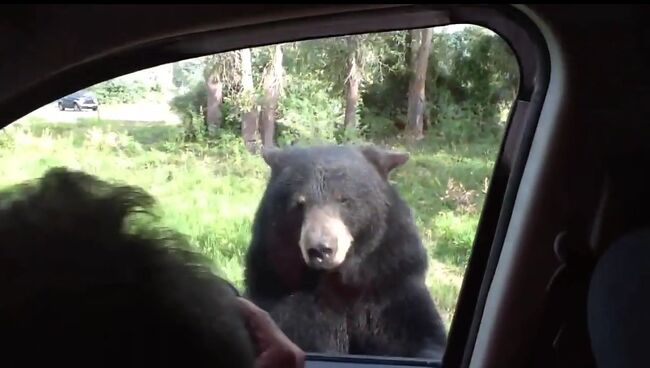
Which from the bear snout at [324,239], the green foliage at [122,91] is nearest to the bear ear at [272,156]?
the bear snout at [324,239]

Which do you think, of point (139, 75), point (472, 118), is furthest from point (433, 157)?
point (139, 75)

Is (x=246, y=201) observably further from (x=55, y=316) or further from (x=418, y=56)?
(x=55, y=316)

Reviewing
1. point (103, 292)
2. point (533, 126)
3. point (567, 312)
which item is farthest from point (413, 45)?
point (103, 292)

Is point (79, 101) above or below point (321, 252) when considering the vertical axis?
above

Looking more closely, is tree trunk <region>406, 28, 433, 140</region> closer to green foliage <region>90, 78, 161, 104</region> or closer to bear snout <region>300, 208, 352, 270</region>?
bear snout <region>300, 208, 352, 270</region>

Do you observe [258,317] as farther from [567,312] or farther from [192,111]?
[567,312]

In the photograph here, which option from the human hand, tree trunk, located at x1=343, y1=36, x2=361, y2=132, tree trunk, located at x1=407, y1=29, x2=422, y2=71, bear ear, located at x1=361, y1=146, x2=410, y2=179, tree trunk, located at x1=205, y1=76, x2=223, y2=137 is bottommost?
the human hand

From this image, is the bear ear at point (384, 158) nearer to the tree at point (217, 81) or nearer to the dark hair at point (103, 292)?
the tree at point (217, 81)

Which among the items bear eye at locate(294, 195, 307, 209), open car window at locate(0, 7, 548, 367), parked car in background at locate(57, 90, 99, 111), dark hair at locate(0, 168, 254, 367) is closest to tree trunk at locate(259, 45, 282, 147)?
open car window at locate(0, 7, 548, 367)
